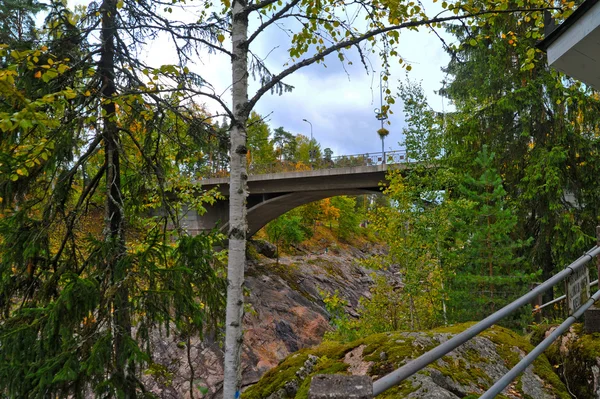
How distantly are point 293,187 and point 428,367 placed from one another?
16.3m

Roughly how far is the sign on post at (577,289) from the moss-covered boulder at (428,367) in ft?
2.26

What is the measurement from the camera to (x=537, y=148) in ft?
36.6

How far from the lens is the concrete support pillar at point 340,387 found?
125cm

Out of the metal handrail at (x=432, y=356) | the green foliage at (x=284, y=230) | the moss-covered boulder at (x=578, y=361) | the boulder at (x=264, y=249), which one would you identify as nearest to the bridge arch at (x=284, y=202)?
the boulder at (x=264, y=249)

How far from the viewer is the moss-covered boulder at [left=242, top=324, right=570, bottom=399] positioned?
285 centimetres

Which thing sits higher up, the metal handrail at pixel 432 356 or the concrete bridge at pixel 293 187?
the concrete bridge at pixel 293 187

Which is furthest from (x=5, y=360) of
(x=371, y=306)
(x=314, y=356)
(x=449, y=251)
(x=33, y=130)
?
(x=449, y=251)

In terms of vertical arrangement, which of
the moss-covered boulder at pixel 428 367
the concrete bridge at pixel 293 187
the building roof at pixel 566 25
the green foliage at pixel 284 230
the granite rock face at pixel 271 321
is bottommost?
the granite rock face at pixel 271 321

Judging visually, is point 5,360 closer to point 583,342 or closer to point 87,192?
point 87,192

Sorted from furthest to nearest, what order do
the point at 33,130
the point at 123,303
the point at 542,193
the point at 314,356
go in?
the point at 542,193
the point at 314,356
the point at 33,130
the point at 123,303

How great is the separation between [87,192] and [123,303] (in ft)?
4.62

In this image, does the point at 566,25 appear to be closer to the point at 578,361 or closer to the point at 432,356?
the point at 578,361

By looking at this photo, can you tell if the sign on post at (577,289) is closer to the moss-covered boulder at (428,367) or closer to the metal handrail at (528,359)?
the metal handrail at (528,359)

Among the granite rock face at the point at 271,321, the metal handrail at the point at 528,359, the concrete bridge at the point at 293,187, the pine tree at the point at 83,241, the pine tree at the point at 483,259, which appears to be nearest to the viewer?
the metal handrail at the point at 528,359
